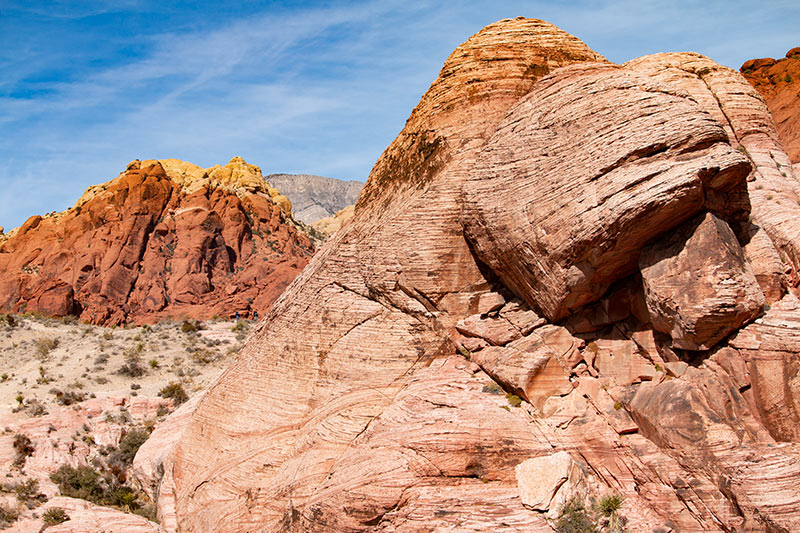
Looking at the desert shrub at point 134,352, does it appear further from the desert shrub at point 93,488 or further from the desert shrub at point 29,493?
the desert shrub at point 29,493

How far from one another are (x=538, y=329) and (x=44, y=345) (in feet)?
86.2

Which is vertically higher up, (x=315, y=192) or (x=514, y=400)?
(x=315, y=192)

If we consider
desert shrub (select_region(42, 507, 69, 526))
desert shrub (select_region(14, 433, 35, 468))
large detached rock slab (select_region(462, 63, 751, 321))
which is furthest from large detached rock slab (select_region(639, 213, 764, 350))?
desert shrub (select_region(14, 433, 35, 468))

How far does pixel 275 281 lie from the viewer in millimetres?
44844

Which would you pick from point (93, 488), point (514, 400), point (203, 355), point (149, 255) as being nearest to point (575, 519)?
point (514, 400)

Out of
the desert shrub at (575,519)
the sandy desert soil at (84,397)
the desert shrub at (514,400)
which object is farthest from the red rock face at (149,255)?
the desert shrub at (575,519)

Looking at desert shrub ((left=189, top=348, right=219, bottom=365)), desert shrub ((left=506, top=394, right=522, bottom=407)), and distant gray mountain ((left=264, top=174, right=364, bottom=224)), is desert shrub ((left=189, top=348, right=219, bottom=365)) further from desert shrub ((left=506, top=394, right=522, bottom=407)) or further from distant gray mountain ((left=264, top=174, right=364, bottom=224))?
distant gray mountain ((left=264, top=174, right=364, bottom=224))

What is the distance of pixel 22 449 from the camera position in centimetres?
1577

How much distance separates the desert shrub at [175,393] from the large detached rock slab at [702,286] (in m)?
18.1

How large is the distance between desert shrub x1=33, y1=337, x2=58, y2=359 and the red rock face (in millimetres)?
13331

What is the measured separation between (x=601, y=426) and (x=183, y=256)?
43.8 metres

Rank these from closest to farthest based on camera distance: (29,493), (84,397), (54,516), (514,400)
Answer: (514,400), (54,516), (29,493), (84,397)

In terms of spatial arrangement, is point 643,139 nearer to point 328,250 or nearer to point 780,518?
point 780,518

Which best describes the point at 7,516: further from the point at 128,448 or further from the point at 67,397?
the point at 67,397
